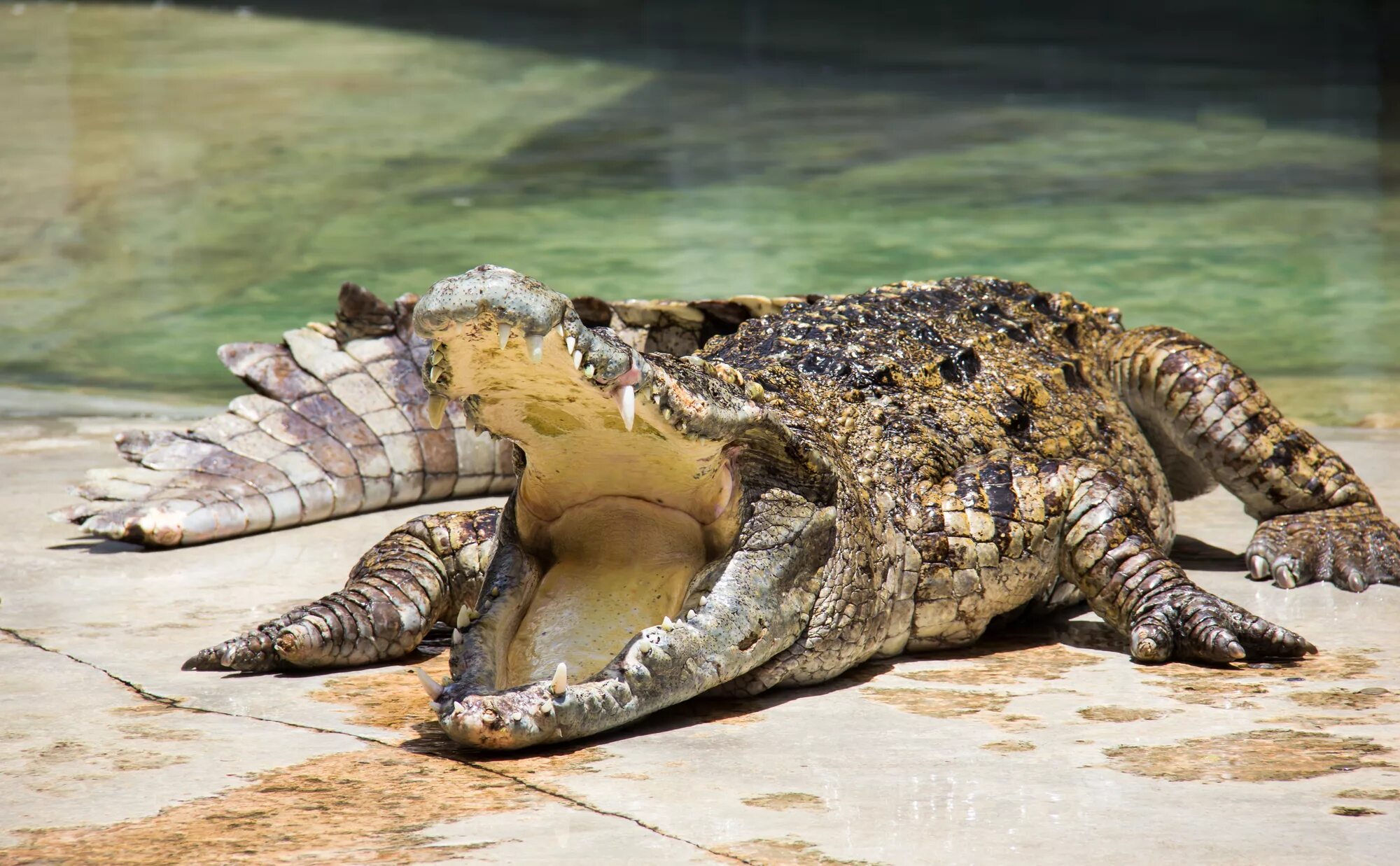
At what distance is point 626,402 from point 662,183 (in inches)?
415

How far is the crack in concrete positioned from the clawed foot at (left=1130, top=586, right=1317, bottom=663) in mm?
1383

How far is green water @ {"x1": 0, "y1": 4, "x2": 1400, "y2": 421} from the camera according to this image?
31.0ft

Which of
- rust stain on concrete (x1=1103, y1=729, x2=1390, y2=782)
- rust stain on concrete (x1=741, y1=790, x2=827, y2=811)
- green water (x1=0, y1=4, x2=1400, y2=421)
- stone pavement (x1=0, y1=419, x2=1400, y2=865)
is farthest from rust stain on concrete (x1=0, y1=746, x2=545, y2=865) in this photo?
green water (x1=0, y1=4, x2=1400, y2=421)

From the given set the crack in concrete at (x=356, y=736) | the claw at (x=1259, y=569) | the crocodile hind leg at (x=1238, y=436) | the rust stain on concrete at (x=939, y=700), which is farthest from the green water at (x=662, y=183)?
the crack in concrete at (x=356, y=736)

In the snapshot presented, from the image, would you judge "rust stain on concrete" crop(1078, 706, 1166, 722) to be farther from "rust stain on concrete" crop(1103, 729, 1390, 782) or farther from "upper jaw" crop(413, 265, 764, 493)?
"upper jaw" crop(413, 265, 764, 493)

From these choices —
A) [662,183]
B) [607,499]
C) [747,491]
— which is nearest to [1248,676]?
[747,491]

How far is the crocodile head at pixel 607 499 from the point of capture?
2705 millimetres

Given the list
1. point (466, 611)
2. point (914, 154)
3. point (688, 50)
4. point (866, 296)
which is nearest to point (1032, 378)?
point (866, 296)

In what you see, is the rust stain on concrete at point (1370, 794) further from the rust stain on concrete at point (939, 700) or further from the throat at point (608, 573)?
the throat at point (608, 573)

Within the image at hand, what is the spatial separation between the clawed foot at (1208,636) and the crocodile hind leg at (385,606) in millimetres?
1357

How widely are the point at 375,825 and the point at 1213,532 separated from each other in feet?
10.3

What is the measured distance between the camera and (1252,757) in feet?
8.93

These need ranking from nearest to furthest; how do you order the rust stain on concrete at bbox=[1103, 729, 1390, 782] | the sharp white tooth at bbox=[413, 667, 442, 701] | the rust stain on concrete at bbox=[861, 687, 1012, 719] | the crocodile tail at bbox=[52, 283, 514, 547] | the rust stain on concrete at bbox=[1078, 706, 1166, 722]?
the rust stain on concrete at bbox=[1103, 729, 1390, 782] → the sharp white tooth at bbox=[413, 667, 442, 701] → the rust stain on concrete at bbox=[1078, 706, 1166, 722] → the rust stain on concrete at bbox=[861, 687, 1012, 719] → the crocodile tail at bbox=[52, 283, 514, 547]

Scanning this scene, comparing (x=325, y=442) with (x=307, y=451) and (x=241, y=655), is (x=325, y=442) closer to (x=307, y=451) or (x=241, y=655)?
(x=307, y=451)
